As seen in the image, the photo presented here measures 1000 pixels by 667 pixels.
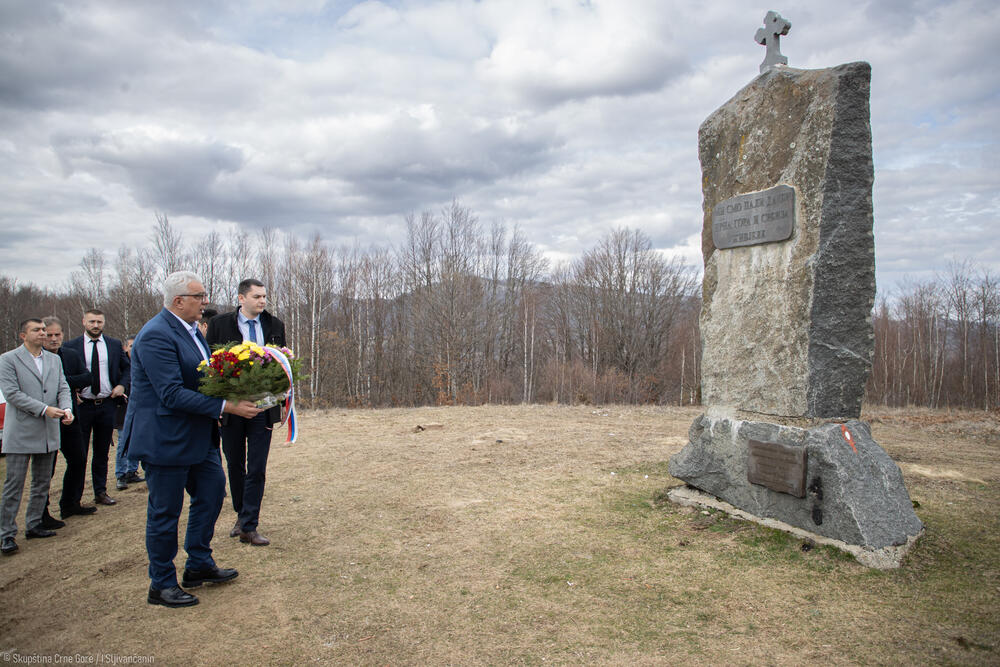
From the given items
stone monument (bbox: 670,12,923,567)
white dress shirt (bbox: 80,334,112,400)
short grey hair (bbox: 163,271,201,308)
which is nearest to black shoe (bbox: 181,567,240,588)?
short grey hair (bbox: 163,271,201,308)

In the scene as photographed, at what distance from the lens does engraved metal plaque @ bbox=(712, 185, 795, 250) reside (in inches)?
167

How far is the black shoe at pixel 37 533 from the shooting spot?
470 cm

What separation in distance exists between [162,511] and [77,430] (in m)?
2.91

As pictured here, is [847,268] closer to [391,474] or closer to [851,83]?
[851,83]

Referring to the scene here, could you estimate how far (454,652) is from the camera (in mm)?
2816

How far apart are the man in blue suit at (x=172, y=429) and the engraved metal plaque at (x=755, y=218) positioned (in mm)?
3986

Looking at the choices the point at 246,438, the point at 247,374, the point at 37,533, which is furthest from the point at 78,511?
the point at 247,374

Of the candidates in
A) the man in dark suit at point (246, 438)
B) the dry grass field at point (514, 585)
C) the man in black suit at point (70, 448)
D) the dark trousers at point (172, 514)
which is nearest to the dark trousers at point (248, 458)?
the man in dark suit at point (246, 438)

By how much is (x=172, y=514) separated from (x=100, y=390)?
338cm

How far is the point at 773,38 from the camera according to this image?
4777mm

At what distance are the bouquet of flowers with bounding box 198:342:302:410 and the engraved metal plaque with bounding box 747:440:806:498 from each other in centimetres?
359

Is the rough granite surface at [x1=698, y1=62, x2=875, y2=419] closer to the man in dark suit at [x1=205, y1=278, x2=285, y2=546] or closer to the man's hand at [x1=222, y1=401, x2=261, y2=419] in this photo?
the man's hand at [x1=222, y1=401, x2=261, y2=419]

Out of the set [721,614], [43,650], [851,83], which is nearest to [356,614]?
[43,650]

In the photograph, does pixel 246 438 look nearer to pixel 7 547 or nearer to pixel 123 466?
pixel 7 547
